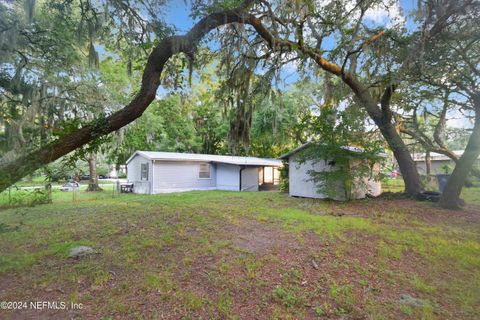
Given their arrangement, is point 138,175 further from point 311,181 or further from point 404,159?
point 404,159

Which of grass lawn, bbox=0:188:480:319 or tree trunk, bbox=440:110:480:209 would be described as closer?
grass lawn, bbox=0:188:480:319

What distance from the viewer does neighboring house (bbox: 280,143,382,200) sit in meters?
10.2

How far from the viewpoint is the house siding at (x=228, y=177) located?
1639 centimetres

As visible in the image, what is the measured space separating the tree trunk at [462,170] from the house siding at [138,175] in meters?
13.5

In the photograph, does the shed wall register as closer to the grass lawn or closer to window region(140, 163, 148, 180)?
the grass lawn

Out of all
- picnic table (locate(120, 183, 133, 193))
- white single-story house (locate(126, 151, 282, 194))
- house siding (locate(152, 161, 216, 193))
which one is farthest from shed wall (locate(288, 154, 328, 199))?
picnic table (locate(120, 183, 133, 193))

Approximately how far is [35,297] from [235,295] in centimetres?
229

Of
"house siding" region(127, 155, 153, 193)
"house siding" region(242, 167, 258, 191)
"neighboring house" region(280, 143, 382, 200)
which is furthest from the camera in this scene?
"house siding" region(242, 167, 258, 191)

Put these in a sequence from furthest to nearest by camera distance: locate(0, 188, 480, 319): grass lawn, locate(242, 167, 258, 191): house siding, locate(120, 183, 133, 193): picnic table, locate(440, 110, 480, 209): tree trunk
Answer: locate(242, 167, 258, 191): house siding, locate(120, 183, 133, 193): picnic table, locate(440, 110, 480, 209): tree trunk, locate(0, 188, 480, 319): grass lawn

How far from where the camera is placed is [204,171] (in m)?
17.0

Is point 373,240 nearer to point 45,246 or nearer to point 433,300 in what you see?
point 433,300

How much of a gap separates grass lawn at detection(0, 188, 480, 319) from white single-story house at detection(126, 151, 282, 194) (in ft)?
27.1

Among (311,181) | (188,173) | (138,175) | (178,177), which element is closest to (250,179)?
(188,173)

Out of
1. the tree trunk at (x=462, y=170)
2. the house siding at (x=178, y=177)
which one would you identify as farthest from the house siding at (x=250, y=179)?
the tree trunk at (x=462, y=170)
